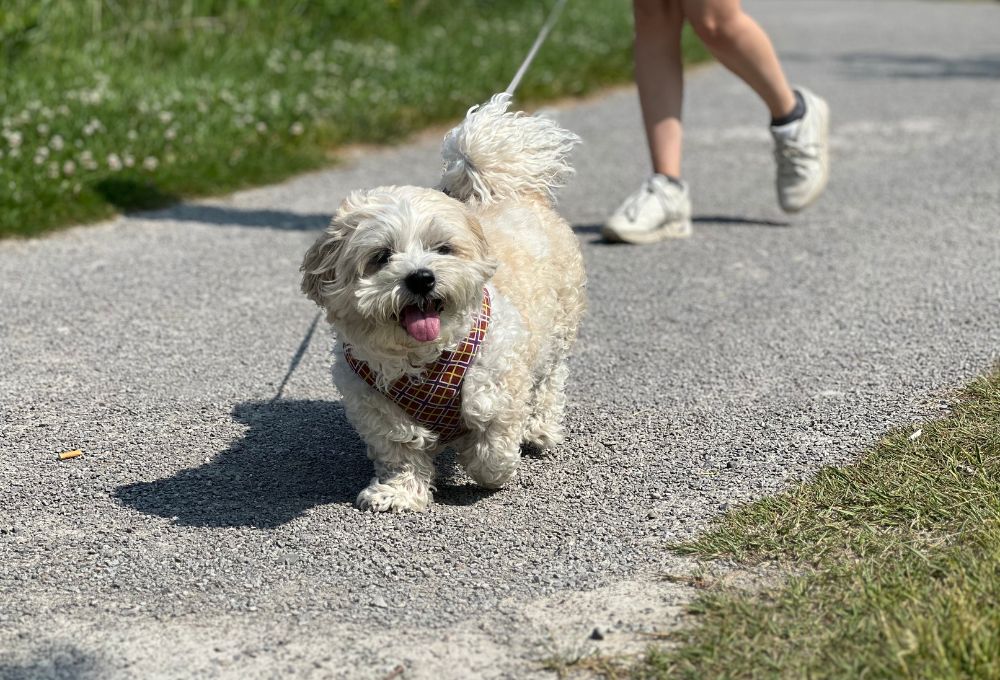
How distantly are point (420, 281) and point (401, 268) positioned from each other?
0.06 meters

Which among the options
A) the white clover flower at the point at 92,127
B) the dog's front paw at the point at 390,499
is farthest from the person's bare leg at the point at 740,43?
the white clover flower at the point at 92,127

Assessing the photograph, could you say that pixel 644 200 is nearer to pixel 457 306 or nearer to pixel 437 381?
pixel 437 381

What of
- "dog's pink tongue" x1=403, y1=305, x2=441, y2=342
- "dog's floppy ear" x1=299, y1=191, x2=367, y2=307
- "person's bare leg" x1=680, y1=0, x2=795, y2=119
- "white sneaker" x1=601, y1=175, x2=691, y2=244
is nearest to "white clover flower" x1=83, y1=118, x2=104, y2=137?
"white sneaker" x1=601, y1=175, x2=691, y2=244

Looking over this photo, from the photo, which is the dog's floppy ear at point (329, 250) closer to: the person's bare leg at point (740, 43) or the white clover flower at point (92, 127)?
the person's bare leg at point (740, 43)

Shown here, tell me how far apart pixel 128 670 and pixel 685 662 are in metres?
1.16

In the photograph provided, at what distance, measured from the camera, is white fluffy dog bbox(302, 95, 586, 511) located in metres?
3.27

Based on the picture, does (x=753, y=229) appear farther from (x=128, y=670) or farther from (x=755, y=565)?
(x=128, y=670)

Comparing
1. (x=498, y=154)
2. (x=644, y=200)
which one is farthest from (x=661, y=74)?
(x=498, y=154)

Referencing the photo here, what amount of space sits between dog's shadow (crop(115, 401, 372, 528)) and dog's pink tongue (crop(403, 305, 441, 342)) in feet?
2.10

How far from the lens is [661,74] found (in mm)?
6488

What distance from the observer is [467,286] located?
329cm

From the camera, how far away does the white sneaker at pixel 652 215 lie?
21.2 feet

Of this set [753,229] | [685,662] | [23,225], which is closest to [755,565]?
[685,662]

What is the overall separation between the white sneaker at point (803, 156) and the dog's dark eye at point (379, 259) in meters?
3.77
